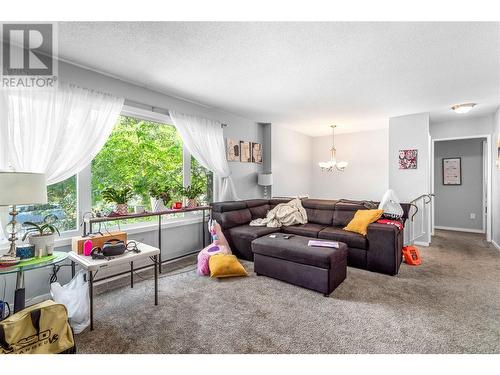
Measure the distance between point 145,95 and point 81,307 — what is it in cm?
263

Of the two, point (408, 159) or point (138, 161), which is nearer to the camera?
point (138, 161)

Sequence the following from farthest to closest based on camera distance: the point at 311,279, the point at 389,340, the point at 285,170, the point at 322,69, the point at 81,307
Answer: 1. the point at 285,170
2. the point at 322,69
3. the point at 311,279
4. the point at 81,307
5. the point at 389,340

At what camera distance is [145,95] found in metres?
3.35

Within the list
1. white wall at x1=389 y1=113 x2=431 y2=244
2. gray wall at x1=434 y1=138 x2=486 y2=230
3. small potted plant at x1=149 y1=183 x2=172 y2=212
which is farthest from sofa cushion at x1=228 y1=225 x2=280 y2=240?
gray wall at x1=434 y1=138 x2=486 y2=230

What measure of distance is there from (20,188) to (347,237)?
11.4 ft

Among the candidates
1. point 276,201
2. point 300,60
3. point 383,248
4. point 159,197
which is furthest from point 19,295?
point 276,201

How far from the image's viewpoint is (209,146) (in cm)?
412

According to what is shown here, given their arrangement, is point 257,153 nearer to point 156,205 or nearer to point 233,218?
point 233,218

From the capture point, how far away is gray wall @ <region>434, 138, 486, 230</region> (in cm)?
562

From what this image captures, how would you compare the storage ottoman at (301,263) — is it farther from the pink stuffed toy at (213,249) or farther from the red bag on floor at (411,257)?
the red bag on floor at (411,257)
